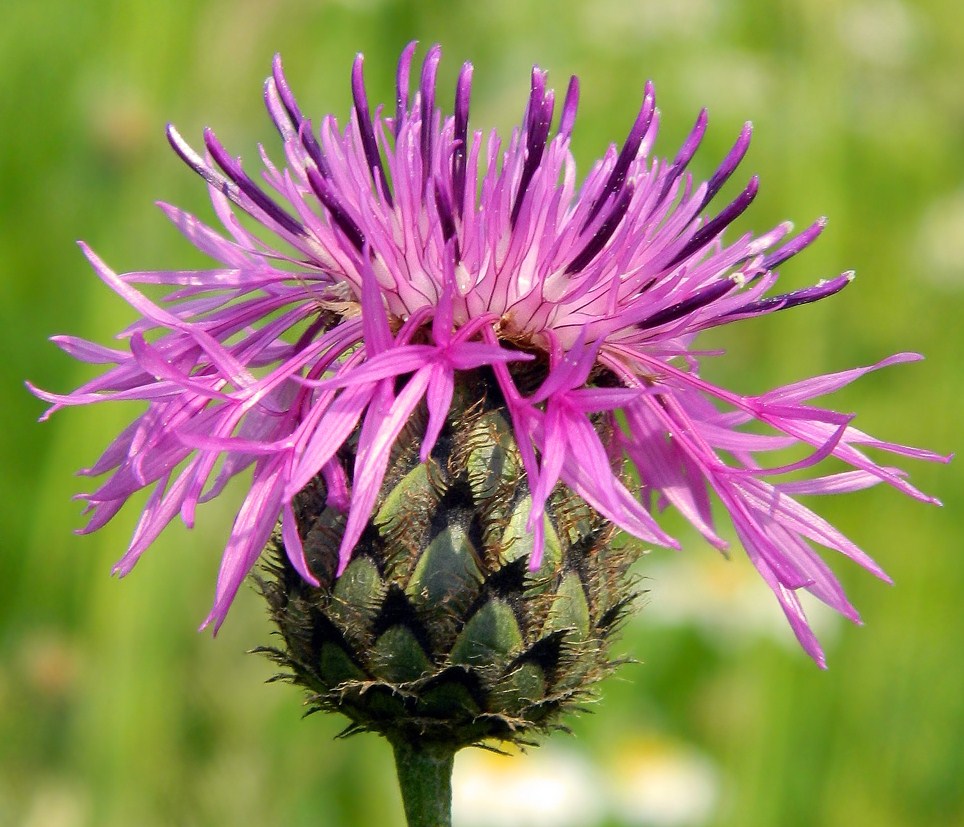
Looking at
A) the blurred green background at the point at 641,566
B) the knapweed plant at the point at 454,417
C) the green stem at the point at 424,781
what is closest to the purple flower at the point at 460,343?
the knapweed plant at the point at 454,417

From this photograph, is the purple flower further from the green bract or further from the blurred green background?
the blurred green background

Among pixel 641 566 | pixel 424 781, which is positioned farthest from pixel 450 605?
pixel 641 566

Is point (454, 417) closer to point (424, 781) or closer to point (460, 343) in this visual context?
point (460, 343)

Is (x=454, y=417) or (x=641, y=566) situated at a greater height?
(x=641, y=566)

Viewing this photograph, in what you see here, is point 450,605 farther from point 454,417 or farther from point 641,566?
point 641,566

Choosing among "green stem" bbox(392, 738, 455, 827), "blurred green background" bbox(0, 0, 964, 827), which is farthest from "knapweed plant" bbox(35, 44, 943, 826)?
"blurred green background" bbox(0, 0, 964, 827)

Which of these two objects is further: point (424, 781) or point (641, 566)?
point (641, 566)

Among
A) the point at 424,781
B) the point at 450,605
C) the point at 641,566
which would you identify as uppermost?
the point at 641,566

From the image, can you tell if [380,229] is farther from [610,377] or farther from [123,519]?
[123,519]
